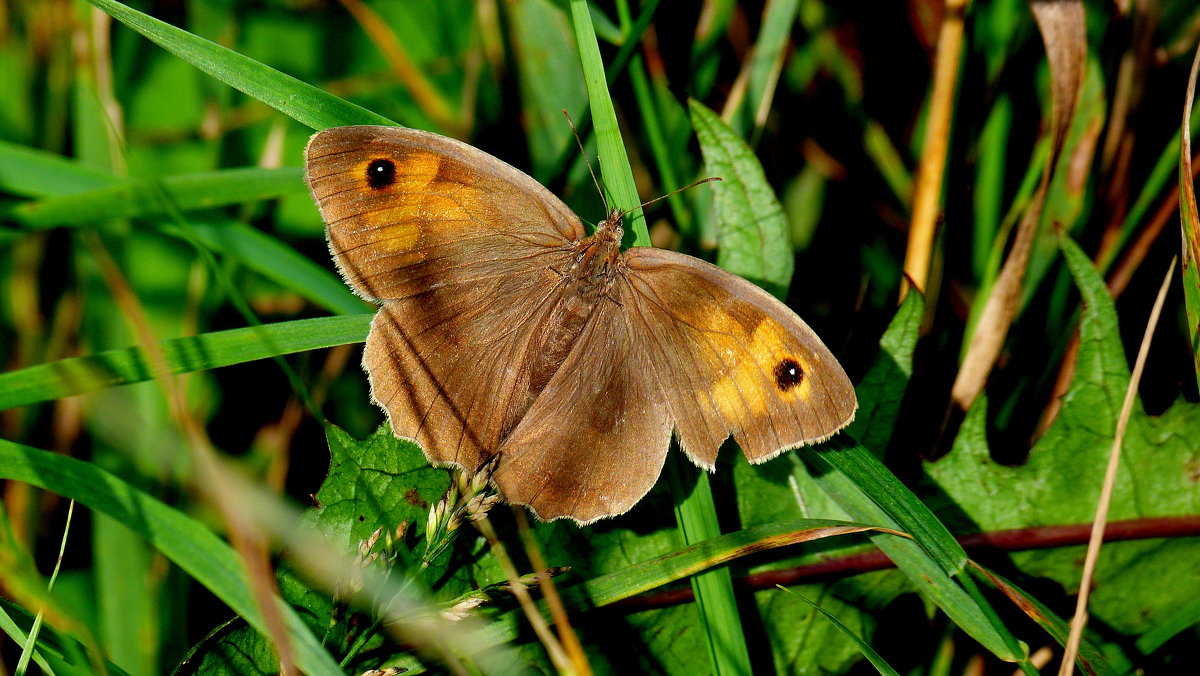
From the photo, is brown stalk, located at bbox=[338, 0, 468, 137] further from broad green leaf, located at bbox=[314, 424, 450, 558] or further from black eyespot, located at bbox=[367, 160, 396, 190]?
A: broad green leaf, located at bbox=[314, 424, 450, 558]

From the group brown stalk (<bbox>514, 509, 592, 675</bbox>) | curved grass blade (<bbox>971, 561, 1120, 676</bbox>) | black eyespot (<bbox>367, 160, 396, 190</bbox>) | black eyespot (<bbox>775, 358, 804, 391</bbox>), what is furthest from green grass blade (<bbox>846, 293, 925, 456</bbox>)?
black eyespot (<bbox>367, 160, 396, 190</bbox>)

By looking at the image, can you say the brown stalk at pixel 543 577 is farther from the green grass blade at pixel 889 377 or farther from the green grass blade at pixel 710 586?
the green grass blade at pixel 889 377

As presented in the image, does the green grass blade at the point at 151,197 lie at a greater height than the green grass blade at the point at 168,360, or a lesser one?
greater

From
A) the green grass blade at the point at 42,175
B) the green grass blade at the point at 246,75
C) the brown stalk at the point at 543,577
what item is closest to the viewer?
the brown stalk at the point at 543,577

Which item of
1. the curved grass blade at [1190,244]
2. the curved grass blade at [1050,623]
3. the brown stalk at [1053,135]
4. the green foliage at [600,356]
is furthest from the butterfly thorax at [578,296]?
the curved grass blade at [1190,244]

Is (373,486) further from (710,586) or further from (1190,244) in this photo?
(1190,244)

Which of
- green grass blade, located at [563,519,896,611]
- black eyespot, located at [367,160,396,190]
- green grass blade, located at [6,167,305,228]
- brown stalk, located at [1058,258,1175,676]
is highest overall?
green grass blade, located at [6,167,305,228]

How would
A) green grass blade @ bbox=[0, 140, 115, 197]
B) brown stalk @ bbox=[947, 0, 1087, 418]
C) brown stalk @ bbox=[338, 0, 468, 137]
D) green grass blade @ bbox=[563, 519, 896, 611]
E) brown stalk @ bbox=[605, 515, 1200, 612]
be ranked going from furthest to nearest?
brown stalk @ bbox=[338, 0, 468, 137] → brown stalk @ bbox=[947, 0, 1087, 418] → green grass blade @ bbox=[0, 140, 115, 197] → brown stalk @ bbox=[605, 515, 1200, 612] → green grass blade @ bbox=[563, 519, 896, 611]

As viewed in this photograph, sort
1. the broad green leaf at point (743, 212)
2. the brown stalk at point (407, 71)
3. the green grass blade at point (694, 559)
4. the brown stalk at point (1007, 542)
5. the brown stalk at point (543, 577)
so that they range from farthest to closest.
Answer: the brown stalk at point (407, 71) → the broad green leaf at point (743, 212) → the brown stalk at point (1007, 542) → the green grass blade at point (694, 559) → the brown stalk at point (543, 577)
